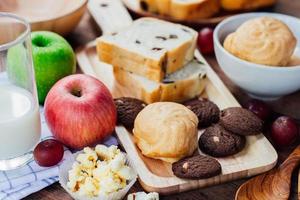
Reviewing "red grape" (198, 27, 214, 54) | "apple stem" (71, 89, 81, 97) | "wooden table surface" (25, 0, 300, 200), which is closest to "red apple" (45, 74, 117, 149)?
"apple stem" (71, 89, 81, 97)

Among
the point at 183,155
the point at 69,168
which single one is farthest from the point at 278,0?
the point at 69,168

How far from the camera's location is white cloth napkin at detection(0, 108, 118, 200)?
1.00 m

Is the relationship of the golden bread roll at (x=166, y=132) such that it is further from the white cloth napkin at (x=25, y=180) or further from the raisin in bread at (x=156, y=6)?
the raisin in bread at (x=156, y=6)

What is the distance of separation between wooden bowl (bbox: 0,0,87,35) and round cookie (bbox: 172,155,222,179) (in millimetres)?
493

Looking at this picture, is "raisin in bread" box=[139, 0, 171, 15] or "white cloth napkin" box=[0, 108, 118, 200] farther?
"raisin in bread" box=[139, 0, 171, 15]

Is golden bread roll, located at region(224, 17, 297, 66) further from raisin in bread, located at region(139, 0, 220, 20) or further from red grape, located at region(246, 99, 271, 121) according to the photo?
raisin in bread, located at region(139, 0, 220, 20)

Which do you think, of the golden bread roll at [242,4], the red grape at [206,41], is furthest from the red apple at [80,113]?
the golden bread roll at [242,4]

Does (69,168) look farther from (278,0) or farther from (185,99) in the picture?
(278,0)

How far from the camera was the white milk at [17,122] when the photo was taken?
1.01 meters

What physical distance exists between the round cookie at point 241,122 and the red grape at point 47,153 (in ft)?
1.00

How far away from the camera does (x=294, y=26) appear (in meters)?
1.31

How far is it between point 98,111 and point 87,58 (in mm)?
317

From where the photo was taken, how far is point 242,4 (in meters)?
1.49

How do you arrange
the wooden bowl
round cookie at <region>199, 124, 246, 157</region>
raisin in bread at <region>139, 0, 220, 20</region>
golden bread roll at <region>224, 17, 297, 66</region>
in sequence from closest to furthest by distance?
round cookie at <region>199, 124, 246, 157</region>, golden bread roll at <region>224, 17, 297, 66</region>, the wooden bowl, raisin in bread at <region>139, 0, 220, 20</region>
